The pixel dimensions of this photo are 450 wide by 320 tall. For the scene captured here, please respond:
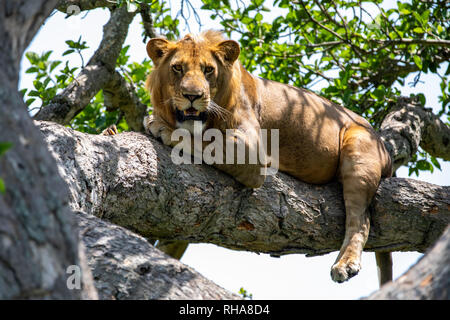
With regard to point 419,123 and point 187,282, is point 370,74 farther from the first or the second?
point 187,282

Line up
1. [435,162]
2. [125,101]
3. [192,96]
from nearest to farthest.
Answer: [192,96] < [125,101] < [435,162]

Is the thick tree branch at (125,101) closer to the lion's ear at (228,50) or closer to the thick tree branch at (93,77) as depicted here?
the thick tree branch at (93,77)

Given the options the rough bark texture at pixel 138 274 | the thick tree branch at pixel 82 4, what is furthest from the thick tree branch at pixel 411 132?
the rough bark texture at pixel 138 274

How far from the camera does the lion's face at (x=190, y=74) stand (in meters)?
4.74

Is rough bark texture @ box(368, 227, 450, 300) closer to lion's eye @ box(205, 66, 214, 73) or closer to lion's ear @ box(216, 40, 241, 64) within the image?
lion's eye @ box(205, 66, 214, 73)

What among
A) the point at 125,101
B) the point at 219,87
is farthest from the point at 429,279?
the point at 125,101

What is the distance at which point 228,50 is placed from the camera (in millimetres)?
5113

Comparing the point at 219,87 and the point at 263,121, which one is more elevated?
the point at 219,87

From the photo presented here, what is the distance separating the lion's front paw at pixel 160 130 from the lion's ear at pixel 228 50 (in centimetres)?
81

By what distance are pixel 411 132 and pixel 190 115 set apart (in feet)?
8.82

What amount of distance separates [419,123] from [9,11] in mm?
5411

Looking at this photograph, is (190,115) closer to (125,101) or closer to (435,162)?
(125,101)

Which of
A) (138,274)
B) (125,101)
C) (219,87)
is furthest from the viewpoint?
(125,101)

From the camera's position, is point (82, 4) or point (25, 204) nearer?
point (25, 204)
